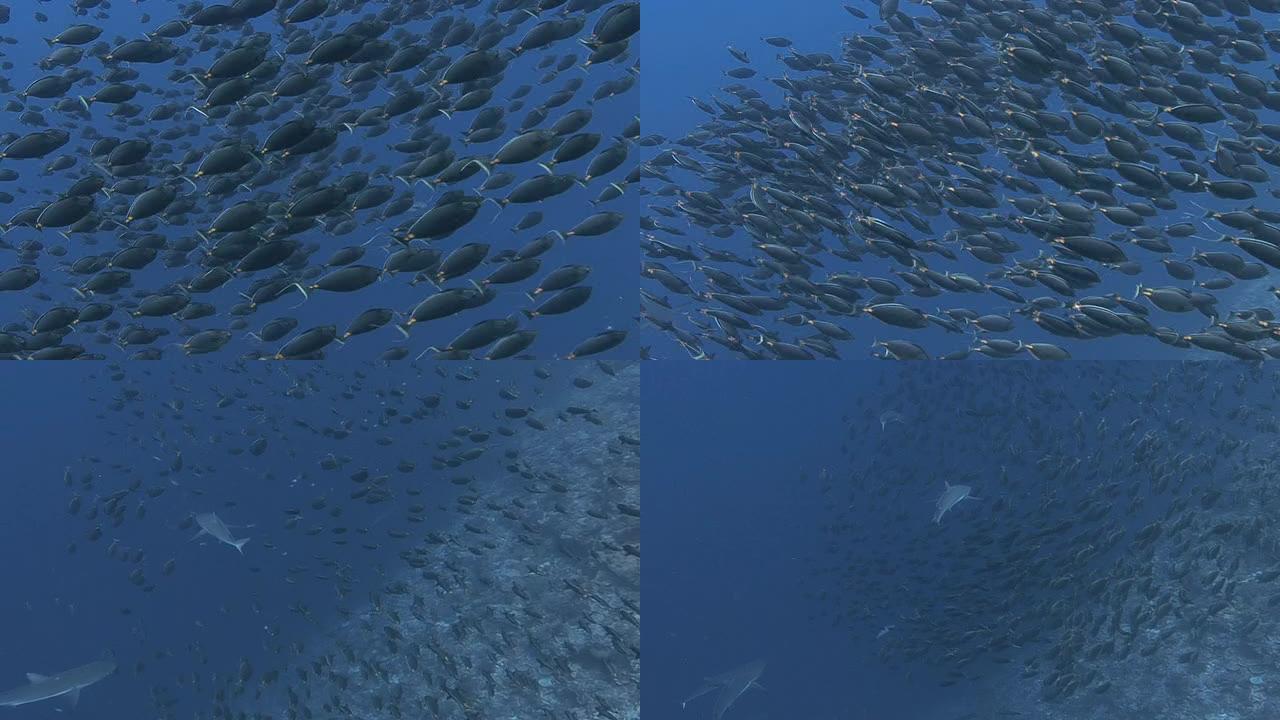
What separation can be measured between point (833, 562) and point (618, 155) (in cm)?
1271

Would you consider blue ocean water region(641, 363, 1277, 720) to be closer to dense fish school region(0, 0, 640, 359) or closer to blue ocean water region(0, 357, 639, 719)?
blue ocean water region(0, 357, 639, 719)

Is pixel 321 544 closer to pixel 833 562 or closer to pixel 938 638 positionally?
pixel 833 562

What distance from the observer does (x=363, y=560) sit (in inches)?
601

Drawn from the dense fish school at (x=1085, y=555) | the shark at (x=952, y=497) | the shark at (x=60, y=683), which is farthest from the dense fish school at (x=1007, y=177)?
the shark at (x=60, y=683)

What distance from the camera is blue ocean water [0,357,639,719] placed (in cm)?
984

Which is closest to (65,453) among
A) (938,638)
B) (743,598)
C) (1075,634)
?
(743,598)

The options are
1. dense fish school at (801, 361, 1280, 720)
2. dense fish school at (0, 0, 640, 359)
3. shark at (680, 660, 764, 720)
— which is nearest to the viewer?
dense fish school at (0, 0, 640, 359)

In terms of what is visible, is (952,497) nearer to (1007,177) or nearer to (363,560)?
(1007,177)

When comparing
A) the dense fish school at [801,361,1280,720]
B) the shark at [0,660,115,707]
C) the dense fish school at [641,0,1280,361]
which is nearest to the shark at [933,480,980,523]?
the dense fish school at [801,361,1280,720]

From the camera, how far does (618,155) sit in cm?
539

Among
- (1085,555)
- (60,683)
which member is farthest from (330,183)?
(1085,555)

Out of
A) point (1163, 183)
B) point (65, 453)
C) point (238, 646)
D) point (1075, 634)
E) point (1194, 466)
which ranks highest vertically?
point (1163, 183)

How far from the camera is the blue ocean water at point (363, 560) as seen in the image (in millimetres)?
9844

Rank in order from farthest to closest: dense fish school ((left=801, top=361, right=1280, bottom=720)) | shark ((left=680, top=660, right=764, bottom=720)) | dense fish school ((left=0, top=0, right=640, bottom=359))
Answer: dense fish school ((left=801, top=361, right=1280, bottom=720)) < shark ((left=680, top=660, right=764, bottom=720)) < dense fish school ((left=0, top=0, right=640, bottom=359))
